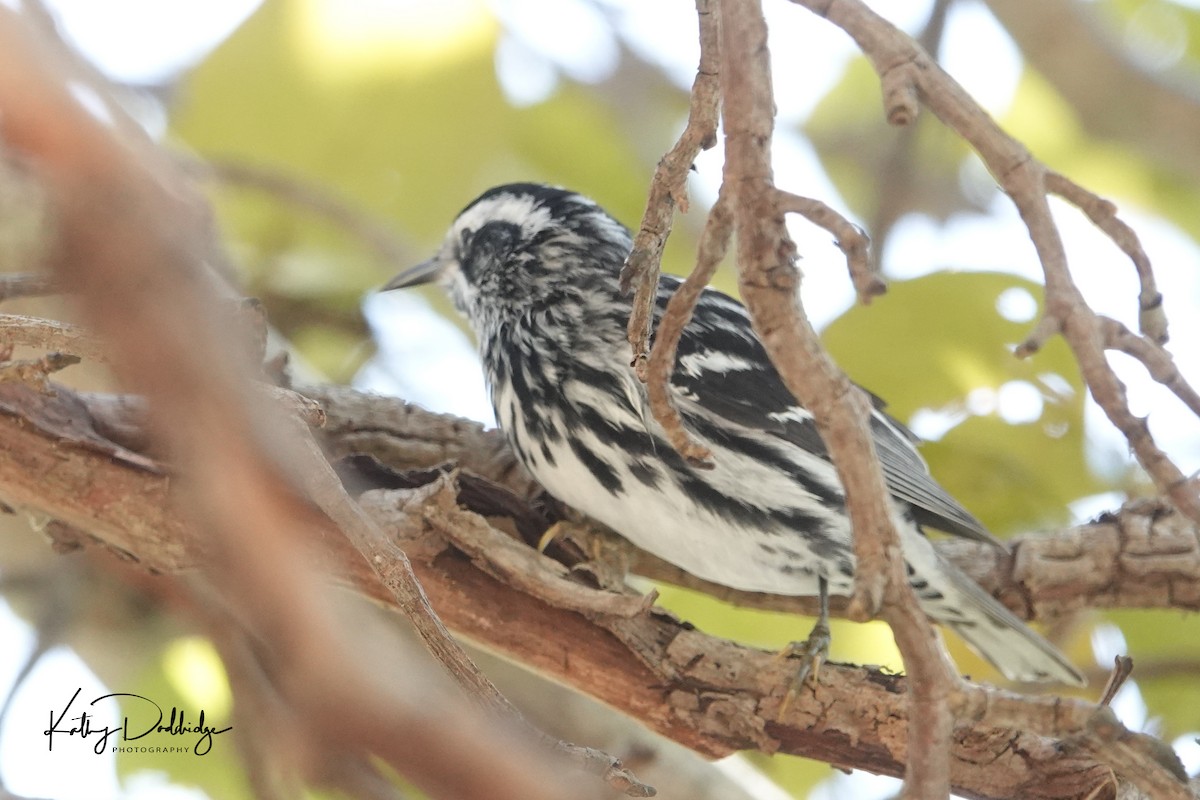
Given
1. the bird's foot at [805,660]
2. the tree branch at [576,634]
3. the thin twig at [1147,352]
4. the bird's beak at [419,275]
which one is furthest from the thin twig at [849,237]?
the bird's beak at [419,275]

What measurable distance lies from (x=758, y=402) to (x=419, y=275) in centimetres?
103

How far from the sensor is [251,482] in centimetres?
107

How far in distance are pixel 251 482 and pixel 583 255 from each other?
5.49 feet

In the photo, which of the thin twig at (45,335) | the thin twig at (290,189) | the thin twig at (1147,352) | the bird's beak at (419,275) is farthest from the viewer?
the bird's beak at (419,275)

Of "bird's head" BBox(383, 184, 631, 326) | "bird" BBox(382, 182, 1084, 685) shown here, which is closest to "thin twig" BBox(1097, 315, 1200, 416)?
"bird" BBox(382, 182, 1084, 685)

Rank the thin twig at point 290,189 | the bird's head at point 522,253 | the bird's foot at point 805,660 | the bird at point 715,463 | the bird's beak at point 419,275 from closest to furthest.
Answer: the bird's foot at point 805,660
the bird at point 715,463
the bird's head at point 522,253
the thin twig at point 290,189
the bird's beak at point 419,275

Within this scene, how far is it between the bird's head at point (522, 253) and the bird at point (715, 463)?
28mm

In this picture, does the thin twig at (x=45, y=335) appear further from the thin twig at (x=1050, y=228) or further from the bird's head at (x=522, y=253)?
the bird's head at (x=522, y=253)

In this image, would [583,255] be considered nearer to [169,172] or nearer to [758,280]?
[169,172]

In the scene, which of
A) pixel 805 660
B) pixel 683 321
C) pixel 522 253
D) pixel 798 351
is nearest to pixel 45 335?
pixel 683 321

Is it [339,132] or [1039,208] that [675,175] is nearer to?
[1039,208]

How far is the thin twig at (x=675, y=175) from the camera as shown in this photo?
1.30 m

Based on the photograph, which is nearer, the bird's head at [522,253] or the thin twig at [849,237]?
the thin twig at [849,237]

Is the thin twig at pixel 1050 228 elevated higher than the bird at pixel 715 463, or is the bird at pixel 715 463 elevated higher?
the bird at pixel 715 463
